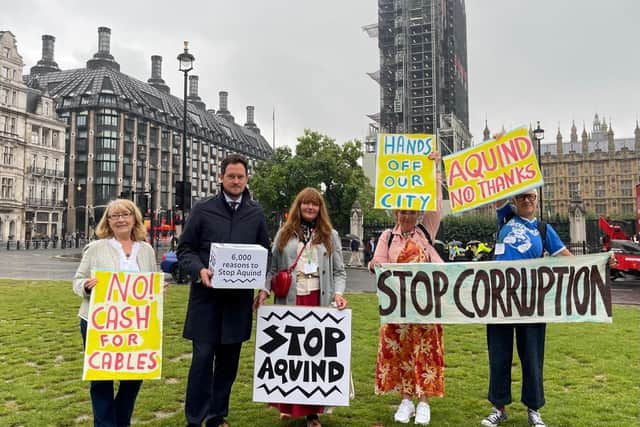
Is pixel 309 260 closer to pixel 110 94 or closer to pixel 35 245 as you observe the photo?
pixel 35 245

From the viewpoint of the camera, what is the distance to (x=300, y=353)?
4.48 meters

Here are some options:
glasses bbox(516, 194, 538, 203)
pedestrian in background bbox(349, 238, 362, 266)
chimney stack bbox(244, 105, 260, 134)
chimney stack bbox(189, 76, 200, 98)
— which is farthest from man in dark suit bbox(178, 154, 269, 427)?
chimney stack bbox(244, 105, 260, 134)

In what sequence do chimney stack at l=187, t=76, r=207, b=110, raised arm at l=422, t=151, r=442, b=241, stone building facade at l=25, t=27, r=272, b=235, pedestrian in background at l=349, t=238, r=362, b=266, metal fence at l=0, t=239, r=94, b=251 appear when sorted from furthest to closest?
chimney stack at l=187, t=76, r=207, b=110, stone building facade at l=25, t=27, r=272, b=235, metal fence at l=0, t=239, r=94, b=251, pedestrian in background at l=349, t=238, r=362, b=266, raised arm at l=422, t=151, r=442, b=241

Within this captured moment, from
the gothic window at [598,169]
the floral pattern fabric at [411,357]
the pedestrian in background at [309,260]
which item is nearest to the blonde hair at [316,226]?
the pedestrian in background at [309,260]

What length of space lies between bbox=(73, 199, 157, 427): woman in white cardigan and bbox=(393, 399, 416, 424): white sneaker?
242 centimetres

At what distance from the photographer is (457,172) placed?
199 inches

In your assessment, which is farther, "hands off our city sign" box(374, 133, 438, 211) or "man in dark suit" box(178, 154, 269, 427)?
"hands off our city sign" box(374, 133, 438, 211)

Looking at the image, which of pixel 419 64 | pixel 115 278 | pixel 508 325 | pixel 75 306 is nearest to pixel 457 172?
pixel 508 325

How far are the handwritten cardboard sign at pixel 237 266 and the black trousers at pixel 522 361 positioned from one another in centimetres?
233

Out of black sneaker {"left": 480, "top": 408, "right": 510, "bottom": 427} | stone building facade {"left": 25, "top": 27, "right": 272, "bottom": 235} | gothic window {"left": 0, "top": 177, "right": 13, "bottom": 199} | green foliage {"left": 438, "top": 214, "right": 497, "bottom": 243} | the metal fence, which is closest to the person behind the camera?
black sneaker {"left": 480, "top": 408, "right": 510, "bottom": 427}

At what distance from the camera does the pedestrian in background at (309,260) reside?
4.52 m

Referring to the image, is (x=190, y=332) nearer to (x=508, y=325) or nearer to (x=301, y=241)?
(x=301, y=241)

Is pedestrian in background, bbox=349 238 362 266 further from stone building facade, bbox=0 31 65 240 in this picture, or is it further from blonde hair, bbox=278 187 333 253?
stone building facade, bbox=0 31 65 240

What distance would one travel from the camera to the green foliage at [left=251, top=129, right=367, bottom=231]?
43.5 metres
